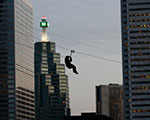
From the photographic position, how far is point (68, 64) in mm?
69938
